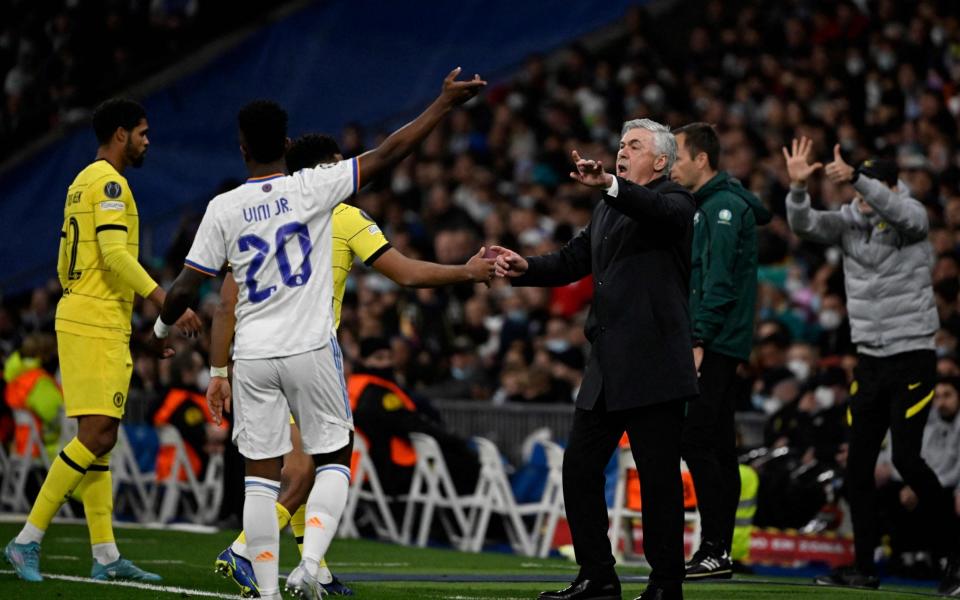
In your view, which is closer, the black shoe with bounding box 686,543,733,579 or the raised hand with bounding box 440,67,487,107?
the raised hand with bounding box 440,67,487,107

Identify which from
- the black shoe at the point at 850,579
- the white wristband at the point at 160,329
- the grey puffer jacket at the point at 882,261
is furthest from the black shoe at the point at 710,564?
the white wristband at the point at 160,329

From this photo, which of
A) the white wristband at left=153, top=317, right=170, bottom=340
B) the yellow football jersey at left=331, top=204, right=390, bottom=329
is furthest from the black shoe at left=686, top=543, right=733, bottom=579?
the white wristband at left=153, top=317, right=170, bottom=340

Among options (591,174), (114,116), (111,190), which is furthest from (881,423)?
(114,116)

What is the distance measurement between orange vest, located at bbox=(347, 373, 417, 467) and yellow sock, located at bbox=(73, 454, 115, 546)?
5.10 meters

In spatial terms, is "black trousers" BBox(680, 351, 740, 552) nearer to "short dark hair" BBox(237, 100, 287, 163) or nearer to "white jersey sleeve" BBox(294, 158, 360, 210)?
"white jersey sleeve" BBox(294, 158, 360, 210)

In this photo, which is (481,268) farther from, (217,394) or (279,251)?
(217,394)

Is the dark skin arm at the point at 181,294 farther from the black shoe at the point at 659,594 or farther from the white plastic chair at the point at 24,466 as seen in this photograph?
the white plastic chair at the point at 24,466

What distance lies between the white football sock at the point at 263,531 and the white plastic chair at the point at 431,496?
7.22 metres

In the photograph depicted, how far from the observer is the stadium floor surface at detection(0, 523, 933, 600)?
8.25m

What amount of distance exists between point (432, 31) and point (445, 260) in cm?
528

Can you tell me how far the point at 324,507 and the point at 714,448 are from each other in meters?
2.93

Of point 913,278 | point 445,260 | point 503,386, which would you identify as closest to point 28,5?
point 445,260

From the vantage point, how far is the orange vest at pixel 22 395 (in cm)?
1694

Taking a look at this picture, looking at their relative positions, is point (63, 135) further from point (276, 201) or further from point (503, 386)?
point (276, 201)
